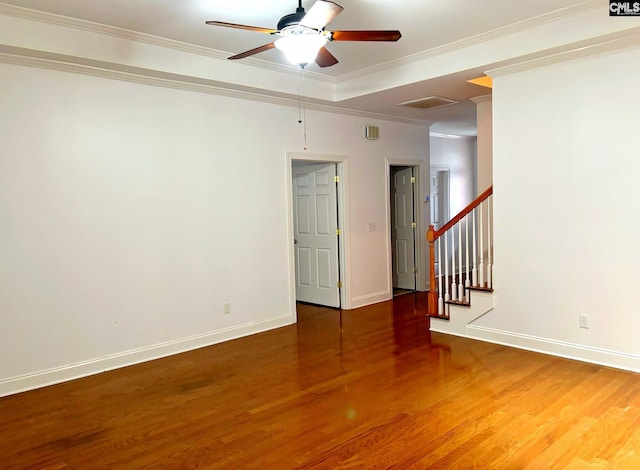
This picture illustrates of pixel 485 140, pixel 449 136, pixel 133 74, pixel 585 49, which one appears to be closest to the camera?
pixel 585 49

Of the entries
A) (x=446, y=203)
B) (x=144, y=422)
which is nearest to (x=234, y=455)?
(x=144, y=422)

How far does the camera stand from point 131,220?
4.49m

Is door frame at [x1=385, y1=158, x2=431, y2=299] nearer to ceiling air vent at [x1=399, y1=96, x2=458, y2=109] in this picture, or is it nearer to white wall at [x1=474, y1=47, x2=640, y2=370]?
ceiling air vent at [x1=399, y1=96, x2=458, y2=109]

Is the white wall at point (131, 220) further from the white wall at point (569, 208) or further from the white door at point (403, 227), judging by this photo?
the white wall at point (569, 208)

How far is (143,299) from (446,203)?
257 inches

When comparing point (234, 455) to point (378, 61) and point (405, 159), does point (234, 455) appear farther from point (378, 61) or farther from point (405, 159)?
point (405, 159)

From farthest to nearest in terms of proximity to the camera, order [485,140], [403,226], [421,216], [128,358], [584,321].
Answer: [403,226]
[421,216]
[485,140]
[128,358]
[584,321]

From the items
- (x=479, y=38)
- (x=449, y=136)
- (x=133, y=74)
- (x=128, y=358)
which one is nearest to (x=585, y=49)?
(x=479, y=38)

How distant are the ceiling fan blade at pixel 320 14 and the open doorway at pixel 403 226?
4.79 m

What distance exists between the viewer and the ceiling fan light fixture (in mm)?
2972

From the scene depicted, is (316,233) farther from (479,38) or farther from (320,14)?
(320,14)

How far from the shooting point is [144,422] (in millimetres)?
3293

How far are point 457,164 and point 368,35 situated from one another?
7195mm

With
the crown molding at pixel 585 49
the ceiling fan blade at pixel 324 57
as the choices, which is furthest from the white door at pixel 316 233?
the ceiling fan blade at pixel 324 57
